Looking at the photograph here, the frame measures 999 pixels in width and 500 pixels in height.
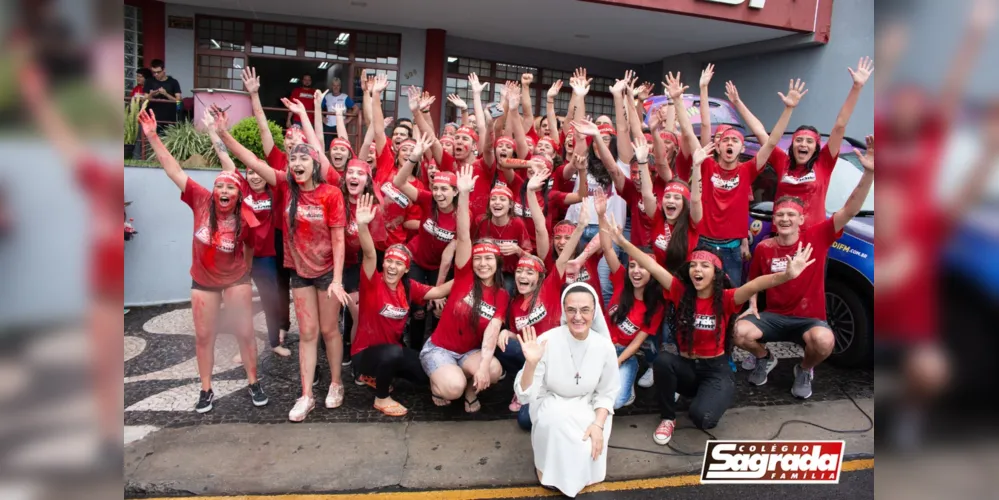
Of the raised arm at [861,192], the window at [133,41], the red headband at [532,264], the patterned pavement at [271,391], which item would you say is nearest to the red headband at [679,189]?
Result: the raised arm at [861,192]

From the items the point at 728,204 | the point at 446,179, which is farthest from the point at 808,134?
the point at 446,179

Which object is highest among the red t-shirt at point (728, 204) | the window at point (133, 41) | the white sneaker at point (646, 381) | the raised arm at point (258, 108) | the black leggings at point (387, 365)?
the window at point (133, 41)

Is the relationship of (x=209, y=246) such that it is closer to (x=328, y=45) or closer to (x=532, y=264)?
(x=532, y=264)

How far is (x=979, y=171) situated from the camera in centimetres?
91

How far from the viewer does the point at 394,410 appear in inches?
173

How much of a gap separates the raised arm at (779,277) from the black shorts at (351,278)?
298 centimetres

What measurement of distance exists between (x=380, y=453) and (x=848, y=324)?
157 inches

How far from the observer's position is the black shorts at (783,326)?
4695 mm

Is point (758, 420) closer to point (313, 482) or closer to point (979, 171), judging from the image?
point (313, 482)

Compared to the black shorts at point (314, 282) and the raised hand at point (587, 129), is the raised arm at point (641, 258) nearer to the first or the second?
the raised hand at point (587, 129)

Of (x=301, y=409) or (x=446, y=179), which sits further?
(x=446, y=179)

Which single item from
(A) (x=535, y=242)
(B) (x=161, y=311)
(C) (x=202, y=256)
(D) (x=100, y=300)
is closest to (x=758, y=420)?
(A) (x=535, y=242)

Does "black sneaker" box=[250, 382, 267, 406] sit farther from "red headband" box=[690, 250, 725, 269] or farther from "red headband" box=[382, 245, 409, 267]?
"red headband" box=[690, 250, 725, 269]

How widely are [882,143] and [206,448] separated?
397cm
